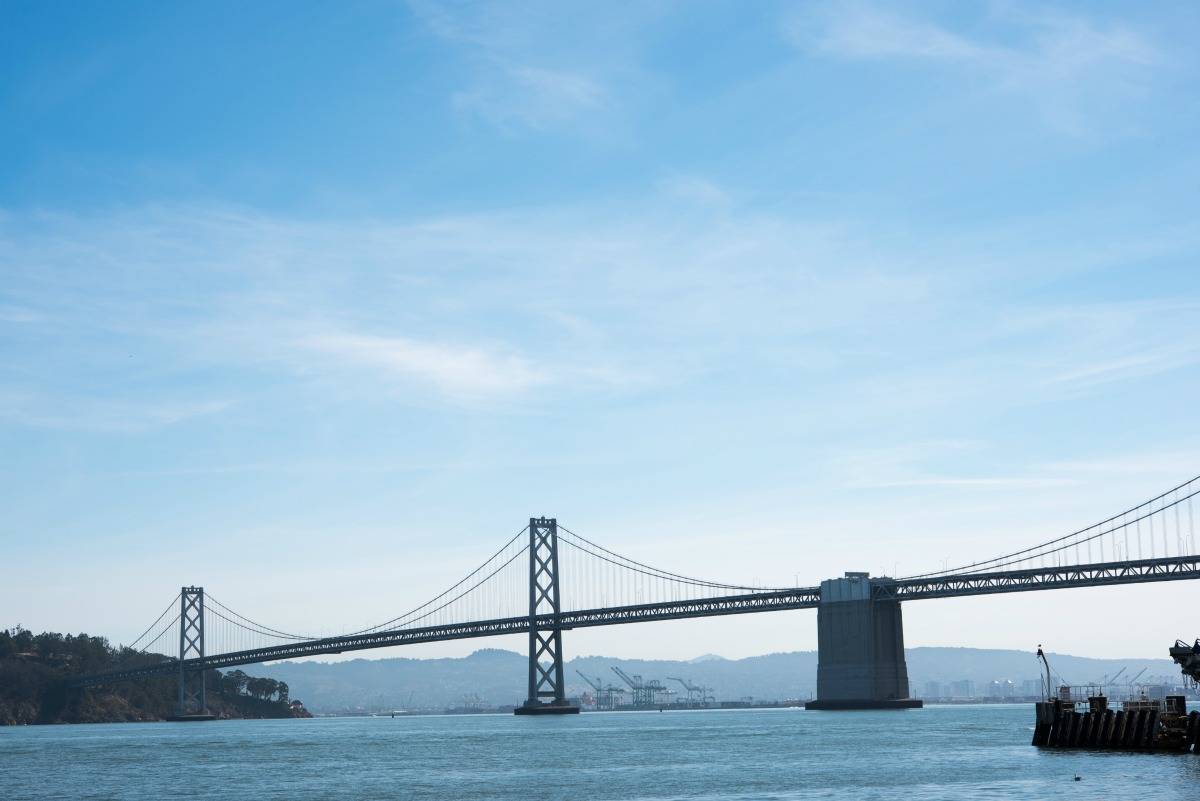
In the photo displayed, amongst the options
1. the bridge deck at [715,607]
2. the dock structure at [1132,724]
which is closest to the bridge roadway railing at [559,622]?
the bridge deck at [715,607]

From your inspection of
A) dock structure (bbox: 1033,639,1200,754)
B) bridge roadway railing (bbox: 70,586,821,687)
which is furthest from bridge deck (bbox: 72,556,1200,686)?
dock structure (bbox: 1033,639,1200,754)

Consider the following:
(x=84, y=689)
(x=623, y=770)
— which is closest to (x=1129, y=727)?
(x=623, y=770)

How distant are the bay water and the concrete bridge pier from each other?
2531cm

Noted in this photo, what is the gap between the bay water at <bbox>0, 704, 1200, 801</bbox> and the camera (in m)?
44.7

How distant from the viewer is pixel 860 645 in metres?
112

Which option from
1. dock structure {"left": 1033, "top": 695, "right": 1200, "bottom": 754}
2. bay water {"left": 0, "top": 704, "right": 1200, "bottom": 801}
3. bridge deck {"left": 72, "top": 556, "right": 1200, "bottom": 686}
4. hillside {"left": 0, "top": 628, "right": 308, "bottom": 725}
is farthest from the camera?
hillside {"left": 0, "top": 628, "right": 308, "bottom": 725}

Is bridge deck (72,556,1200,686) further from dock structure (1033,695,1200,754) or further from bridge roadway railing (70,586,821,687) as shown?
dock structure (1033,695,1200,754)

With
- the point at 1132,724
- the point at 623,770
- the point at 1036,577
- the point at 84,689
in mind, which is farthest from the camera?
the point at 84,689

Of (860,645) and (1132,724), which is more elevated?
(860,645)

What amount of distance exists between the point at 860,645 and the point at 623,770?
58.6 metres

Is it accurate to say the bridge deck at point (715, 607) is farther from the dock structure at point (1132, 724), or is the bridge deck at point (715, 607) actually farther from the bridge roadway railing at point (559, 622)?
the dock structure at point (1132, 724)

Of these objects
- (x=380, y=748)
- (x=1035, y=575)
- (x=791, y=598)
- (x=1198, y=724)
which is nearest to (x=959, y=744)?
(x=1198, y=724)

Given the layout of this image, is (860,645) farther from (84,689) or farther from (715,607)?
(84,689)

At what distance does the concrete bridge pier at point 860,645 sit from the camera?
112m
